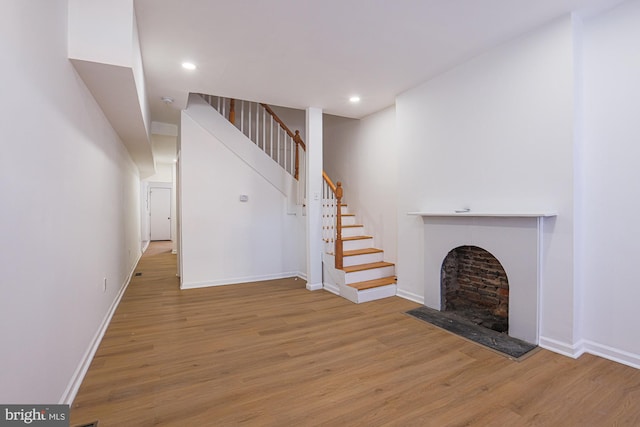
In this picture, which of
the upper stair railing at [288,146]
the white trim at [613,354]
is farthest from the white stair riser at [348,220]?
the white trim at [613,354]

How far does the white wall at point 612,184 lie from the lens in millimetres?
2172

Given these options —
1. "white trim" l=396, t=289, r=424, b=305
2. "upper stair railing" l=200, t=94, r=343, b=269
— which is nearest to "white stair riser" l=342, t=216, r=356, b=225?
"upper stair railing" l=200, t=94, r=343, b=269

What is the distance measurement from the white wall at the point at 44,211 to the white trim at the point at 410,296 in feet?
10.7

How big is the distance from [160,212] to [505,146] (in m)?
11.7

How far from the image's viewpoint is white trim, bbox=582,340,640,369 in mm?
2154

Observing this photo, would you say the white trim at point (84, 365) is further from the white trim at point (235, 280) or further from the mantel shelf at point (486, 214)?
the mantel shelf at point (486, 214)

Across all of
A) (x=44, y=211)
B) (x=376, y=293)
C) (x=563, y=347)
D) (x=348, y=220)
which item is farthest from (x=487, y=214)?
(x=44, y=211)

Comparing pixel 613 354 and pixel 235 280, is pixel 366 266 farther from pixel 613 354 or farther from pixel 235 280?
pixel 613 354

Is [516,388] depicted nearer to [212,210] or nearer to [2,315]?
[2,315]

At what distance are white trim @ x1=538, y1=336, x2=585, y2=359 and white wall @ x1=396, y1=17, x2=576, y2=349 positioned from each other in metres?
0.02

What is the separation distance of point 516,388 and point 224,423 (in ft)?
5.84

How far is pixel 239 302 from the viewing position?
3.76 m

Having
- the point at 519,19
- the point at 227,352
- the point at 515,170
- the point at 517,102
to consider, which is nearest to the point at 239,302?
the point at 227,352

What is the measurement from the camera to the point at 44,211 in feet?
5.05
